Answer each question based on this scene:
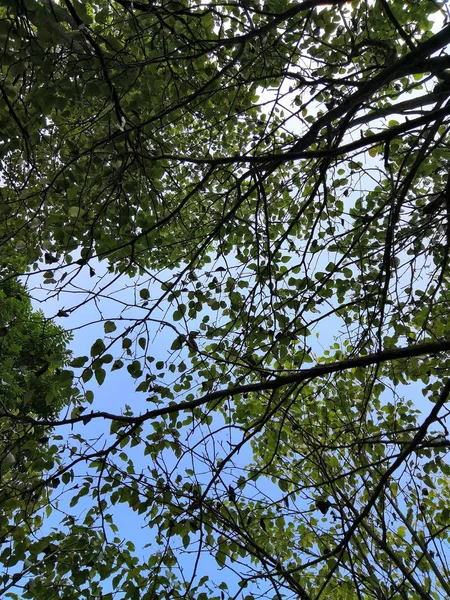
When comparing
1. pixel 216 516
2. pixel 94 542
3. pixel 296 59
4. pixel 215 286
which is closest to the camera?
pixel 216 516

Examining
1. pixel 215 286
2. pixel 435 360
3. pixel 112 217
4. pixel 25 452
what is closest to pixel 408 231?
pixel 435 360

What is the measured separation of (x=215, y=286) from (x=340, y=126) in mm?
1578

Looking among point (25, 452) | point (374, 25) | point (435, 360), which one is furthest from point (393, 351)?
point (374, 25)

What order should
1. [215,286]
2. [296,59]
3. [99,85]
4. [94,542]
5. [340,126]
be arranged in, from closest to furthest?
[99,85] → [340,126] → [94,542] → [215,286] → [296,59]

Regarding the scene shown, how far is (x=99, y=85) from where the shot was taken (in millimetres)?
2395

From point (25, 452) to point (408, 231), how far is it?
138 inches

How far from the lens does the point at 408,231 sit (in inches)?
144

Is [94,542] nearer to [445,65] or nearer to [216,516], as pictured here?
[216,516]

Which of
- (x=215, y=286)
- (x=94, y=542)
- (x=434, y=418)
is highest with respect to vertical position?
(x=215, y=286)

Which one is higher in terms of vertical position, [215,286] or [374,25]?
[374,25]

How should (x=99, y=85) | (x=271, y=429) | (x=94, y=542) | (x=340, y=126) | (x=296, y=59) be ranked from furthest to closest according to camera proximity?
(x=296, y=59), (x=271, y=429), (x=94, y=542), (x=340, y=126), (x=99, y=85)

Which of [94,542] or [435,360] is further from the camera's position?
[435,360]

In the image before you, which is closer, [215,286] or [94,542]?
[94,542]

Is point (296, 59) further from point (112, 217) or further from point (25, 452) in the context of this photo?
point (25, 452)
